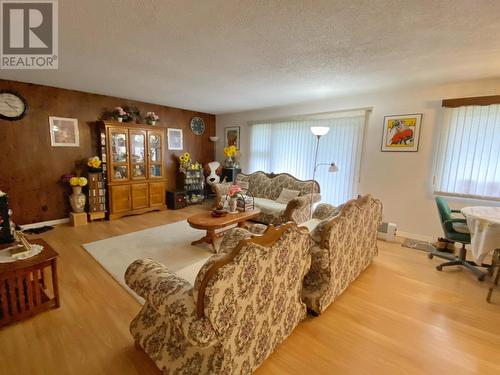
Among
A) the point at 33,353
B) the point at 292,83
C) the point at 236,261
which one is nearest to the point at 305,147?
the point at 292,83

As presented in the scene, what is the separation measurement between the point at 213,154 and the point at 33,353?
549 cm

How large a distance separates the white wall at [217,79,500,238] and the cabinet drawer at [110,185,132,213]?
4.29 m

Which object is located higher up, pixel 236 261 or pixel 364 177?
pixel 364 177

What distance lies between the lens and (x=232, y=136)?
6098 millimetres

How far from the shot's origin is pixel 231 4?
62.6 inches

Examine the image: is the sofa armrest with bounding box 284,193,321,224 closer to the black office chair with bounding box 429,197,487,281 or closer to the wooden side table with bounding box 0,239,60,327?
the black office chair with bounding box 429,197,487,281

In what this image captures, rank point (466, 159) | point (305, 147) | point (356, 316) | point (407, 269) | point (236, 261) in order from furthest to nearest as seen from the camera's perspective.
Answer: point (305, 147) < point (466, 159) < point (407, 269) < point (356, 316) < point (236, 261)

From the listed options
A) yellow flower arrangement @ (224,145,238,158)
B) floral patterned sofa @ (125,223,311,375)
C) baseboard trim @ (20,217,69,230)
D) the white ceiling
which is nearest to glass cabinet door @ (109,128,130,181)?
the white ceiling

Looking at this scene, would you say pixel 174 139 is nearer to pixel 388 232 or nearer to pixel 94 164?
pixel 94 164

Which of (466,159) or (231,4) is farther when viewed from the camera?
(466,159)

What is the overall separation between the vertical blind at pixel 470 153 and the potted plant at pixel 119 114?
5379mm

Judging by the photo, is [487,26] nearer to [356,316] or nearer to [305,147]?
[356,316]

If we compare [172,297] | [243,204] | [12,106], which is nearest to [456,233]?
[243,204]

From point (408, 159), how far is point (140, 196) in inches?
195
